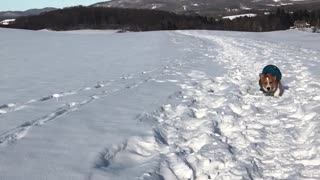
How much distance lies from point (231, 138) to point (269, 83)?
3.35 metres

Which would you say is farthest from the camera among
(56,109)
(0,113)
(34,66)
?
(34,66)

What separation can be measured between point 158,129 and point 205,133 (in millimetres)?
666

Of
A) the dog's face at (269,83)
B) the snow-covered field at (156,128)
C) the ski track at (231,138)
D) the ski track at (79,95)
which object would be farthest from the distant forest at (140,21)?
the ski track at (231,138)

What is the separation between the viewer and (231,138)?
5.89 m

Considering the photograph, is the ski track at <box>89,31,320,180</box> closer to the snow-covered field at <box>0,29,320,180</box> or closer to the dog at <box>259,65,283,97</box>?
the snow-covered field at <box>0,29,320,180</box>

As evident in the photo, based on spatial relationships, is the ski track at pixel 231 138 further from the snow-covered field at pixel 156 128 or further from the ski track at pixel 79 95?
the ski track at pixel 79 95

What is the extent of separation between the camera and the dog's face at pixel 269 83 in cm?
887

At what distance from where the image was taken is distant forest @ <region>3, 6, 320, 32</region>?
96.9 meters

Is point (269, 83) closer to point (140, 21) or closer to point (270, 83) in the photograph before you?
point (270, 83)

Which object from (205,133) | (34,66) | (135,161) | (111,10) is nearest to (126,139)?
(135,161)

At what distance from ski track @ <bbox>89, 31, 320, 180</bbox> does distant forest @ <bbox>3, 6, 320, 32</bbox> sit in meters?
83.1

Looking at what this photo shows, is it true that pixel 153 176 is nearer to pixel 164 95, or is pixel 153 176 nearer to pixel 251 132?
pixel 251 132

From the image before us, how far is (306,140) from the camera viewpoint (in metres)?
5.80

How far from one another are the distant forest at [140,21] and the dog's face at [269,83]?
270 ft
